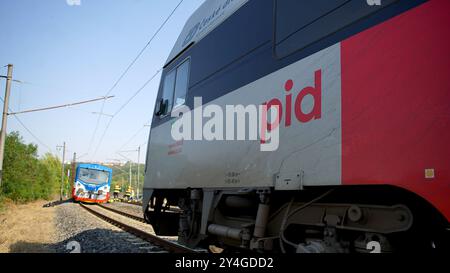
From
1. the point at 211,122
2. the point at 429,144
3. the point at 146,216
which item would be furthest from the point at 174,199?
the point at 429,144

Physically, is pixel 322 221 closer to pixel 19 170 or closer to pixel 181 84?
pixel 181 84

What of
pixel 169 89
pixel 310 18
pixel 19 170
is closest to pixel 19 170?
pixel 19 170

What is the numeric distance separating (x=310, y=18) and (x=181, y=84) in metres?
3.39

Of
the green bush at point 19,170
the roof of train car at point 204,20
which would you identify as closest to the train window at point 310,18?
the roof of train car at point 204,20

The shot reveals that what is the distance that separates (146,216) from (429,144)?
6.07m

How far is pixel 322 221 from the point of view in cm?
339

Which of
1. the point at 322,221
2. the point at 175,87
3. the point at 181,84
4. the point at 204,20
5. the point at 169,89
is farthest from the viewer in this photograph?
the point at 169,89

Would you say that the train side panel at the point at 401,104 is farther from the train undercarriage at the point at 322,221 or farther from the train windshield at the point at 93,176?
the train windshield at the point at 93,176

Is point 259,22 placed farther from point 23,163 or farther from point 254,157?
point 23,163

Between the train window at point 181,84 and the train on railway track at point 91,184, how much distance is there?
28259 mm

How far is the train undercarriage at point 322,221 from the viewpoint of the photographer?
9.26ft

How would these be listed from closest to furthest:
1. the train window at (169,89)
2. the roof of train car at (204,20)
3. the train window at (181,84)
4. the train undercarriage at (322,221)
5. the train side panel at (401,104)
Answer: the train side panel at (401,104) → the train undercarriage at (322,221) → the roof of train car at (204,20) → the train window at (181,84) → the train window at (169,89)

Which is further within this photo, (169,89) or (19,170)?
(19,170)
